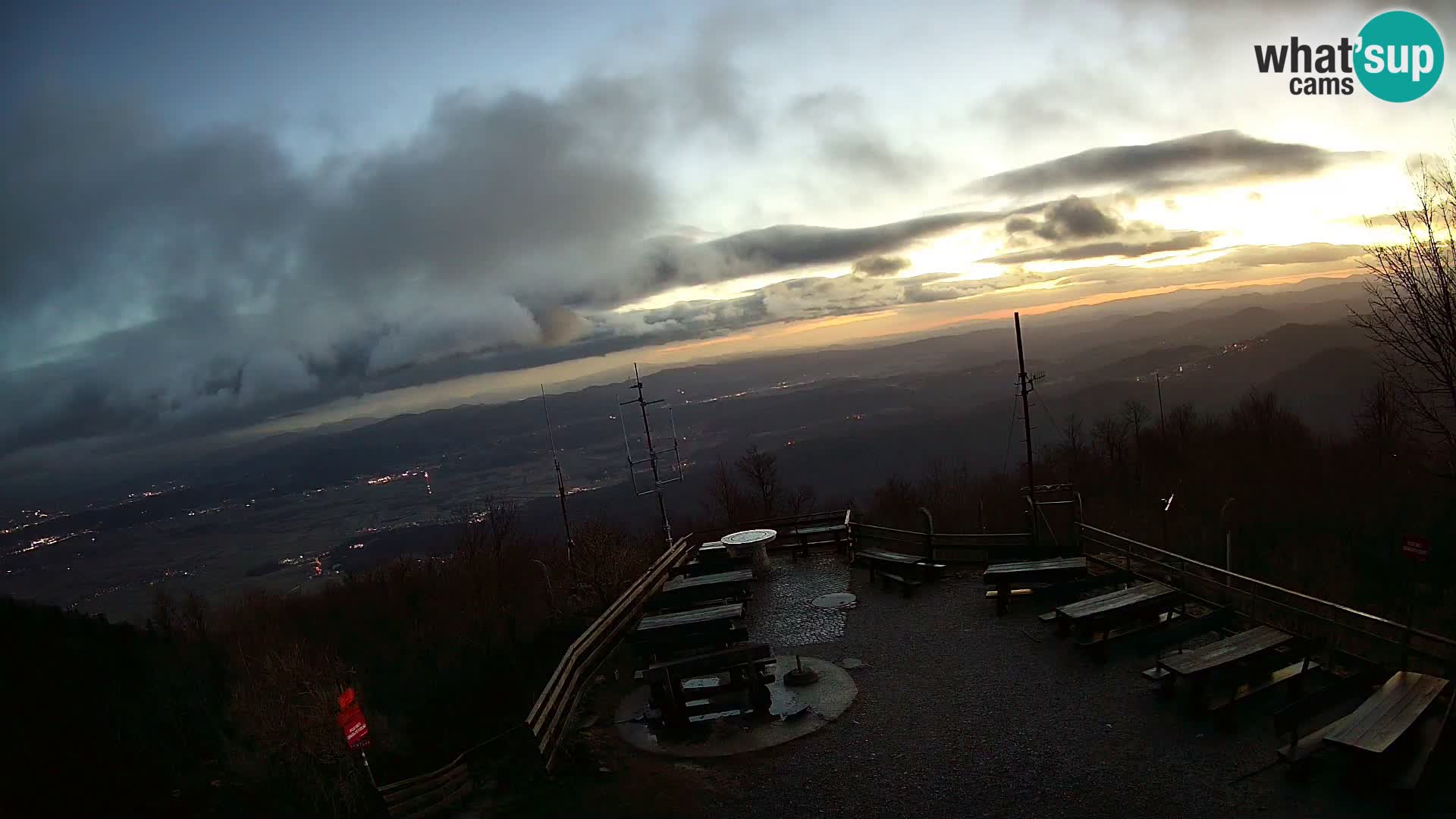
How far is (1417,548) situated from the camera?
28.9 feet

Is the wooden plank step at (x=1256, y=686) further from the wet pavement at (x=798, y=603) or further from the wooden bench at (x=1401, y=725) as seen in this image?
the wet pavement at (x=798, y=603)

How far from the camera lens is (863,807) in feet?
27.9

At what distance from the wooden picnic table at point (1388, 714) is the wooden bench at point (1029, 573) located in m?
5.91

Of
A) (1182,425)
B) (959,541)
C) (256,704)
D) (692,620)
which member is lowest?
(1182,425)

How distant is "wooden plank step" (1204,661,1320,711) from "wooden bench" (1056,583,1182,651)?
1.94m

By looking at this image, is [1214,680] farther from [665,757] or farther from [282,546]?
[282,546]

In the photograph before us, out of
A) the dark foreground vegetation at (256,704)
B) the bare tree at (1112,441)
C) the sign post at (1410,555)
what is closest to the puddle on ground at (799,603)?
the dark foreground vegetation at (256,704)

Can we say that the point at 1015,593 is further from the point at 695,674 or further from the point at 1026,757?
the point at 695,674

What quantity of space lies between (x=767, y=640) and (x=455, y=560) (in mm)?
34592

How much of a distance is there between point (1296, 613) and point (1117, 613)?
2.33 metres

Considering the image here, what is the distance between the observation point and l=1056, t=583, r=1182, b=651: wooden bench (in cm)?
1165

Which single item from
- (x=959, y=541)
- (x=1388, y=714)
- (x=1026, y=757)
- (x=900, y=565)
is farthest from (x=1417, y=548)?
(x=959, y=541)

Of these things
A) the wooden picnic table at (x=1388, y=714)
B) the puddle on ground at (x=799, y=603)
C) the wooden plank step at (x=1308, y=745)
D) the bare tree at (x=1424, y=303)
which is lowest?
the puddle on ground at (x=799, y=603)

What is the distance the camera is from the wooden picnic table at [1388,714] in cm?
739
